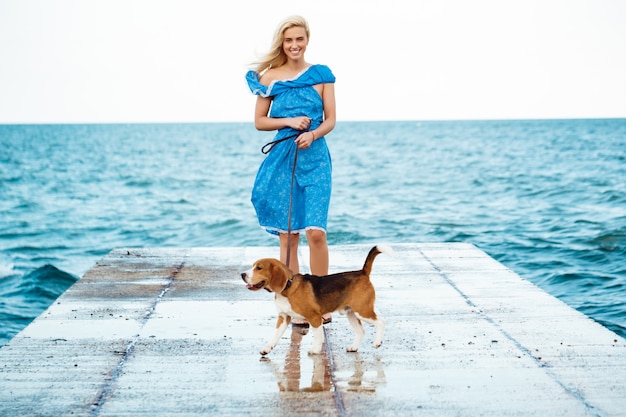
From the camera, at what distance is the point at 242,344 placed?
4.72 meters

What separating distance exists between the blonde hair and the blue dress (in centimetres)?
8

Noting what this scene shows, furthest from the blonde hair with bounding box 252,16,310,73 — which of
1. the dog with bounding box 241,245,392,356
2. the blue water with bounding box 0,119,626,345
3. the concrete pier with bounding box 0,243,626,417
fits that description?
the blue water with bounding box 0,119,626,345

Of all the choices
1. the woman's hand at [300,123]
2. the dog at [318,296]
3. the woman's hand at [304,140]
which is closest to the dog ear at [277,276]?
the dog at [318,296]

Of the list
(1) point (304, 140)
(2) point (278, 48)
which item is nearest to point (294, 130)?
(1) point (304, 140)

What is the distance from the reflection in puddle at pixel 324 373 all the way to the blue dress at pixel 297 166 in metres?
0.92

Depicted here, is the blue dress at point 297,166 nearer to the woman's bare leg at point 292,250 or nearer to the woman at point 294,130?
the woman at point 294,130

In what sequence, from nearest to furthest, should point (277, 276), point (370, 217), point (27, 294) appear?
point (277, 276), point (27, 294), point (370, 217)

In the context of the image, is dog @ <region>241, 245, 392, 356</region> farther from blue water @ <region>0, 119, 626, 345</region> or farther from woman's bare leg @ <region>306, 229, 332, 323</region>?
blue water @ <region>0, 119, 626, 345</region>

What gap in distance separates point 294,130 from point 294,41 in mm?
557

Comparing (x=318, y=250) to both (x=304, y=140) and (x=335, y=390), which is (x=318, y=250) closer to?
(x=304, y=140)

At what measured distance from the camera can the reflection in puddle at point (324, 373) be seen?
396 cm

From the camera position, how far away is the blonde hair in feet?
16.2

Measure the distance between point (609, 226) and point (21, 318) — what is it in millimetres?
10033

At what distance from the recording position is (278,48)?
5.04m
